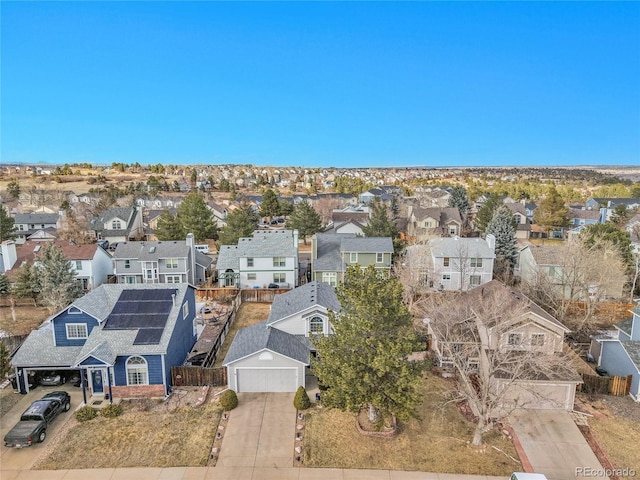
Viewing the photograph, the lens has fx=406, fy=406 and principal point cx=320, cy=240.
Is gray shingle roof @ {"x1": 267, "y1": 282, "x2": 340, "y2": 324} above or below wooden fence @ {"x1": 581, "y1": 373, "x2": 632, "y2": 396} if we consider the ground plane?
above

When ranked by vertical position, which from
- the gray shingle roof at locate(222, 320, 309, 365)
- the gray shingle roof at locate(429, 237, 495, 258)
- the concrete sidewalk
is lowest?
the concrete sidewalk

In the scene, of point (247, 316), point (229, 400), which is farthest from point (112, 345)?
point (247, 316)

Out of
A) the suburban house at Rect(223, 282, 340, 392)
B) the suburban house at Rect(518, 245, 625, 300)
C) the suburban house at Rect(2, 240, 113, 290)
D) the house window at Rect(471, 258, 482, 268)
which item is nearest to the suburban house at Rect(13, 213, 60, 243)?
the suburban house at Rect(2, 240, 113, 290)

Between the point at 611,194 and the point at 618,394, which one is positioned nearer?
the point at 618,394

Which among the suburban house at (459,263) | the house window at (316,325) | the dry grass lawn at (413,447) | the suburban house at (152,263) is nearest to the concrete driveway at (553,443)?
the dry grass lawn at (413,447)

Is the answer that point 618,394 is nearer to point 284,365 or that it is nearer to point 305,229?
point 284,365

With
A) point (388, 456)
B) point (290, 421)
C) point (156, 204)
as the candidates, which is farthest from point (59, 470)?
point (156, 204)

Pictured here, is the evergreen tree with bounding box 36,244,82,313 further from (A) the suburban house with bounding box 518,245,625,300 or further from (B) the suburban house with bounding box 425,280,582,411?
(A) the suburban house with bounding box 518,245,625,300

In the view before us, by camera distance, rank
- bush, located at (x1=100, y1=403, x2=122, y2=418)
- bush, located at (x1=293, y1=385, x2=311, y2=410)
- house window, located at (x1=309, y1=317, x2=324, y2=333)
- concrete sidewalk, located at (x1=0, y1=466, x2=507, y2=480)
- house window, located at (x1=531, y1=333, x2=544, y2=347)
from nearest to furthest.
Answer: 1. concrete sidewalk, located at (x1=0, y1=466, x2=507, y2=480)
2. bush, located at (x1=100, y1=403, x2=122, y2=418)
3. bush, located at (x1=293, y1=385, x2=311, y2=410)
4. house window, located at (x1=531, y1=333, x2=544, y2=347)
5. house window, located at (x1=309, y1=317, x2=324, y2=333)
